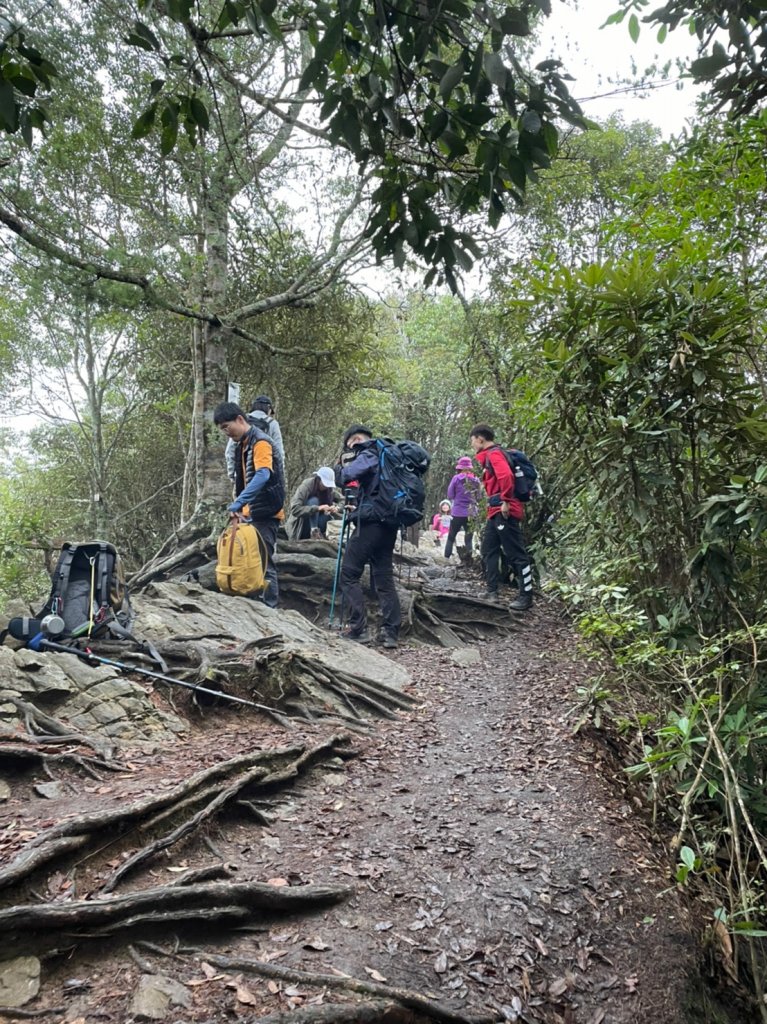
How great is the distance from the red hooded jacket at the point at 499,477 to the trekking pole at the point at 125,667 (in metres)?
4.47

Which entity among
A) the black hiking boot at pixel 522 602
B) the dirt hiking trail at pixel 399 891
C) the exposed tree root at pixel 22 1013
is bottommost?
the dirt hiking trail at pixel 399 891

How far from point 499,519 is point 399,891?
6.05 metres

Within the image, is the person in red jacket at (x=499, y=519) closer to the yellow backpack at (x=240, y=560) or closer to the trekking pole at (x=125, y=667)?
the yellow backpack at (x=240, y=560)

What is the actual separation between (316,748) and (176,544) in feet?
19.3

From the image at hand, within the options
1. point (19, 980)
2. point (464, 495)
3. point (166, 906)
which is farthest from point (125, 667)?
point (464, 495)

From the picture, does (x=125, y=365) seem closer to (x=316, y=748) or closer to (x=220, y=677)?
(x=220, y=677)

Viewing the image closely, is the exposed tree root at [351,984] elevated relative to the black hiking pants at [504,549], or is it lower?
lower

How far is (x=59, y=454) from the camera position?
56.3 feet

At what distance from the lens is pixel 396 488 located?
7.16m

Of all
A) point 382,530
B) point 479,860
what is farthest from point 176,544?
point 479,860

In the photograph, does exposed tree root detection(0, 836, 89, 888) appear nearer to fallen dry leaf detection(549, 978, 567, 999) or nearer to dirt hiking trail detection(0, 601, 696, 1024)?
dirt hiking trail detection(0, 601, 696, 1024)

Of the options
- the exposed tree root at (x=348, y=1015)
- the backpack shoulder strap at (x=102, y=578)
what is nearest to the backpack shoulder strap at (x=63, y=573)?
the backpack shoulder strap at (x=102, y=578)

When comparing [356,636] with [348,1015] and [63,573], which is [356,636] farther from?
[348,1015]

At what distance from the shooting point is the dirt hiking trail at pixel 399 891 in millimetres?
2527
